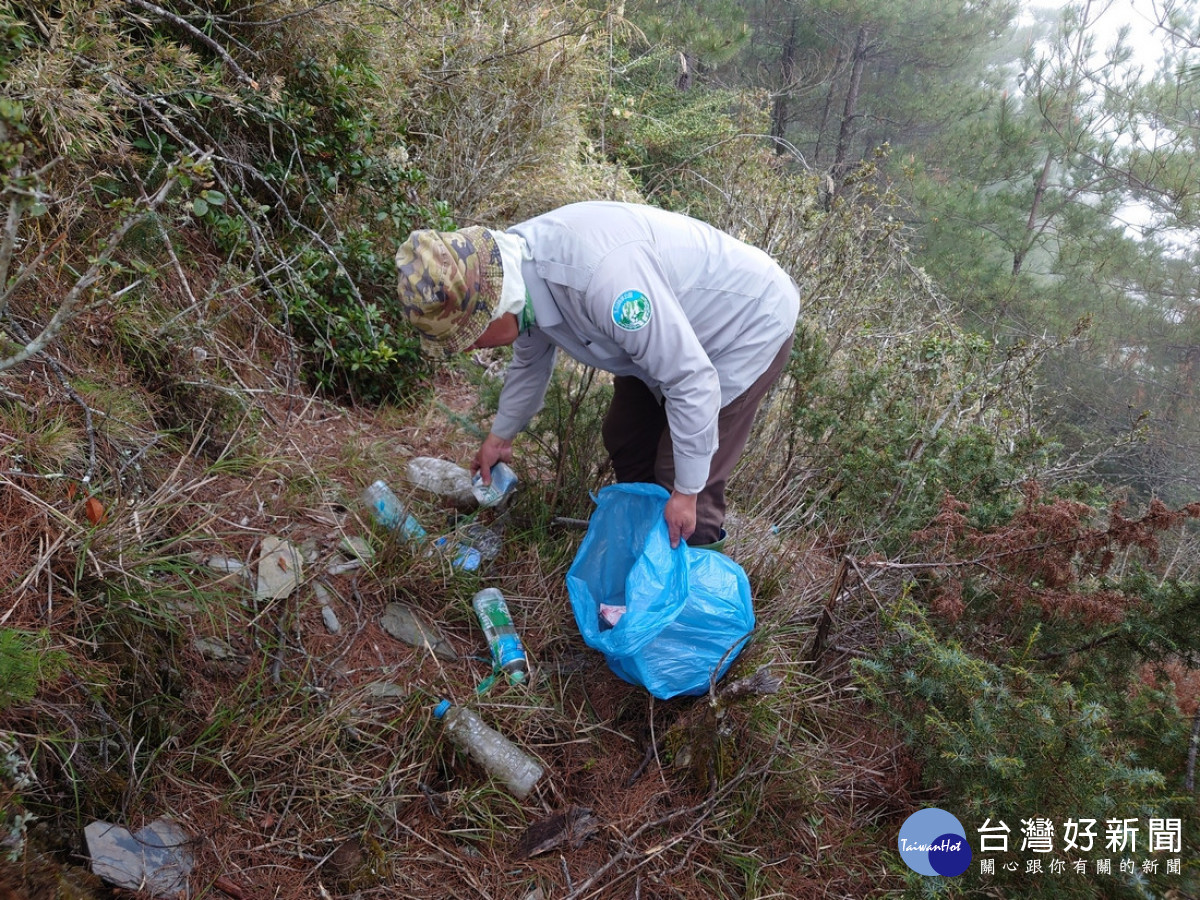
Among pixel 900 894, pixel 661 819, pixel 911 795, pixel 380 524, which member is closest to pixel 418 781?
pixel 661 819

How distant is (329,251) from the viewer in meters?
3.42

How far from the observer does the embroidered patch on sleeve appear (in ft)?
6.55

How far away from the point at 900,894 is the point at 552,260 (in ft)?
6.74

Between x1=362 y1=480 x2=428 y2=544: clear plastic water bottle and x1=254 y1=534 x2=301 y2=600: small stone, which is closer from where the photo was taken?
x1=254 y1=534 x2=301 y2=600: small stone

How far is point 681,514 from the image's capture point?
231 cm

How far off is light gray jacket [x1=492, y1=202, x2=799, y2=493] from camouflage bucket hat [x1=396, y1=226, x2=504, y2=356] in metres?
0.14

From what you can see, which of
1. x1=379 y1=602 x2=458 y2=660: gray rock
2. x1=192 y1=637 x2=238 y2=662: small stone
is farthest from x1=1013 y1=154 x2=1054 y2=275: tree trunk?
x1=192 y1=637 x2=238 y2=662: small stone

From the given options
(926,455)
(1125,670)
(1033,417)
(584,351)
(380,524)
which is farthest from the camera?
(1033,417)

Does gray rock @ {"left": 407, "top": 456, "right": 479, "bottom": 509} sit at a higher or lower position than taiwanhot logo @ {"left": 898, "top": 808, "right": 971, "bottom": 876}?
higher

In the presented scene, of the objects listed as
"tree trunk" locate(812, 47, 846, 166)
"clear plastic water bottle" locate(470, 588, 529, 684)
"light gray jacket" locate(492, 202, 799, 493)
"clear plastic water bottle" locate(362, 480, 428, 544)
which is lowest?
"clear plastic water bottle" locate(470, 588, 529, 684)

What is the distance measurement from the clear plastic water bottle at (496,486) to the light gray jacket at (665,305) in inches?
24.5

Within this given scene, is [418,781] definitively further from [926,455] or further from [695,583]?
[926,455]

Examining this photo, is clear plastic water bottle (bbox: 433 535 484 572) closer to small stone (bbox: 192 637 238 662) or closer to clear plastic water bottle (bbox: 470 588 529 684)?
clear plastic water bottle (bbox: 470 588 529 684)

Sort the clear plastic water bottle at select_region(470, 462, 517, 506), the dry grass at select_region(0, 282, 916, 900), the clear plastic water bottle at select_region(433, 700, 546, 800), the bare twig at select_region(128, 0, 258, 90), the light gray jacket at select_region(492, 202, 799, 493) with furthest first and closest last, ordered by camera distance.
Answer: the clear plastic water bottle at select_region(470, 462, 517, 506)
the bare twig at select_region(128, 0, 258, 90)
the clear plastic water bottle at select_region(433, 700, 546, 800)
the light gray jacket at select_region(492, 202, 799, 493)
the dry grass at select_region(0, 282, 916, 900)
